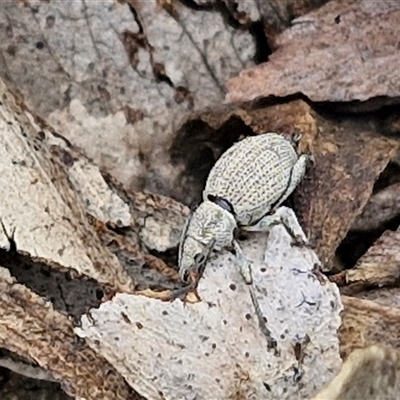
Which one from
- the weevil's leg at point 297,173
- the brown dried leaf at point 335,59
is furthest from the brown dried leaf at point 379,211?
the brown dried leaf at point 335,59

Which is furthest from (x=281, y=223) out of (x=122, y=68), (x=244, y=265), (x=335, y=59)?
(x=122, y=68)

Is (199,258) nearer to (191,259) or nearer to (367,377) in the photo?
(191,259)

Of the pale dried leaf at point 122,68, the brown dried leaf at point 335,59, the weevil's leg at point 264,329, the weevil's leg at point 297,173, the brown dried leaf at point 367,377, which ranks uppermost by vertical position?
the pale dried leaf at point 122,68

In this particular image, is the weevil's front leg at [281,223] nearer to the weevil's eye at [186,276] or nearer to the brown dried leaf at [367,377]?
the weevil's eye at [186,276]

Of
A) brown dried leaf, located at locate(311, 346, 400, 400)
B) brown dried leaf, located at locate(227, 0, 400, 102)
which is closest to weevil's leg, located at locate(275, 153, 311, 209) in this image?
brown dried leaf, located at locate(227, 0, 400, 102)

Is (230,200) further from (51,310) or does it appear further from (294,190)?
(51,310)

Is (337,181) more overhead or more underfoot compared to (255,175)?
more underfoot

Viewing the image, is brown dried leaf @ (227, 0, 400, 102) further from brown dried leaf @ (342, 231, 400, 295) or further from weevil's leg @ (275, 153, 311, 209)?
brown dried leaf @ (342, 231, 400, 295)

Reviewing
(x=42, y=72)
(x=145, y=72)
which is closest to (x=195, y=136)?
(x=145, y=72)
